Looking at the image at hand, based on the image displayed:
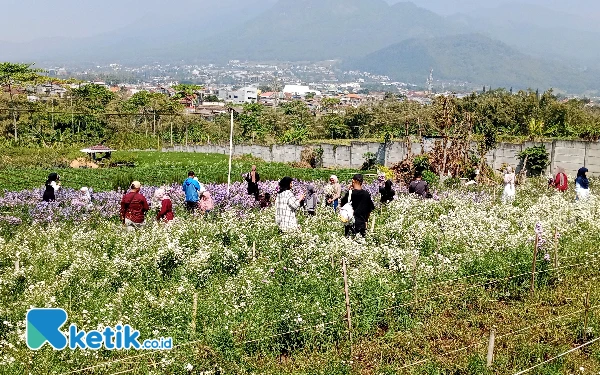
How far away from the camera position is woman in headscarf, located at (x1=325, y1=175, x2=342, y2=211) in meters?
15.5

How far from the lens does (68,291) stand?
8.64m

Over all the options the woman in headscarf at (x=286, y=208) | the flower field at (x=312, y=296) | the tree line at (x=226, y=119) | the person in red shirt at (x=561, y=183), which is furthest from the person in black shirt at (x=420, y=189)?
the tree line at (x=226, y=119)

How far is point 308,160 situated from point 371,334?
32.5m

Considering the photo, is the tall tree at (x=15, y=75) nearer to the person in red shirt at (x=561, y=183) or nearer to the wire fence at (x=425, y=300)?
the person in red shirt at (x=561, y=183)

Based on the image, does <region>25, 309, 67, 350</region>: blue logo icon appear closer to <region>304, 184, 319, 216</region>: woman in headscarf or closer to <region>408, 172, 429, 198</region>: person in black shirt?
<region>304, 184, 319, 216</region>: woman in headscarf

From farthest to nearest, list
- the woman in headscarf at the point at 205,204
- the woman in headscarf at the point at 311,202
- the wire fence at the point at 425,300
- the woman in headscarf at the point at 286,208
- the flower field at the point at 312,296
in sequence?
the woman in headscarf at the point at 311,202
the woman in headscarf at the point at 205,204
the woman in headscarf at the point at 286,208
the flower field at the point at 312,296
the wire fence at the point at 425,300

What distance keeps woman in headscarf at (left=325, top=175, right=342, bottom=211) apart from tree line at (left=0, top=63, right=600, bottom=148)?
93.5 feet

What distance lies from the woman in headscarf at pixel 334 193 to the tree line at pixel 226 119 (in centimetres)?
2849

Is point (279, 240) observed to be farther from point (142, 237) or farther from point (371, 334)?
point (371, 334)

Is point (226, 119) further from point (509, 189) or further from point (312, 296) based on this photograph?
point (312, 296)

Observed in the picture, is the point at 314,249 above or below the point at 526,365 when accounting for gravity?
above

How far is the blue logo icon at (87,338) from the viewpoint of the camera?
6762 mm

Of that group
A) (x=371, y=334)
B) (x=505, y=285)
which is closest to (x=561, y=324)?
(x=505, y=285)

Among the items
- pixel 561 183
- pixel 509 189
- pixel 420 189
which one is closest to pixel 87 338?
pixel 420 189
